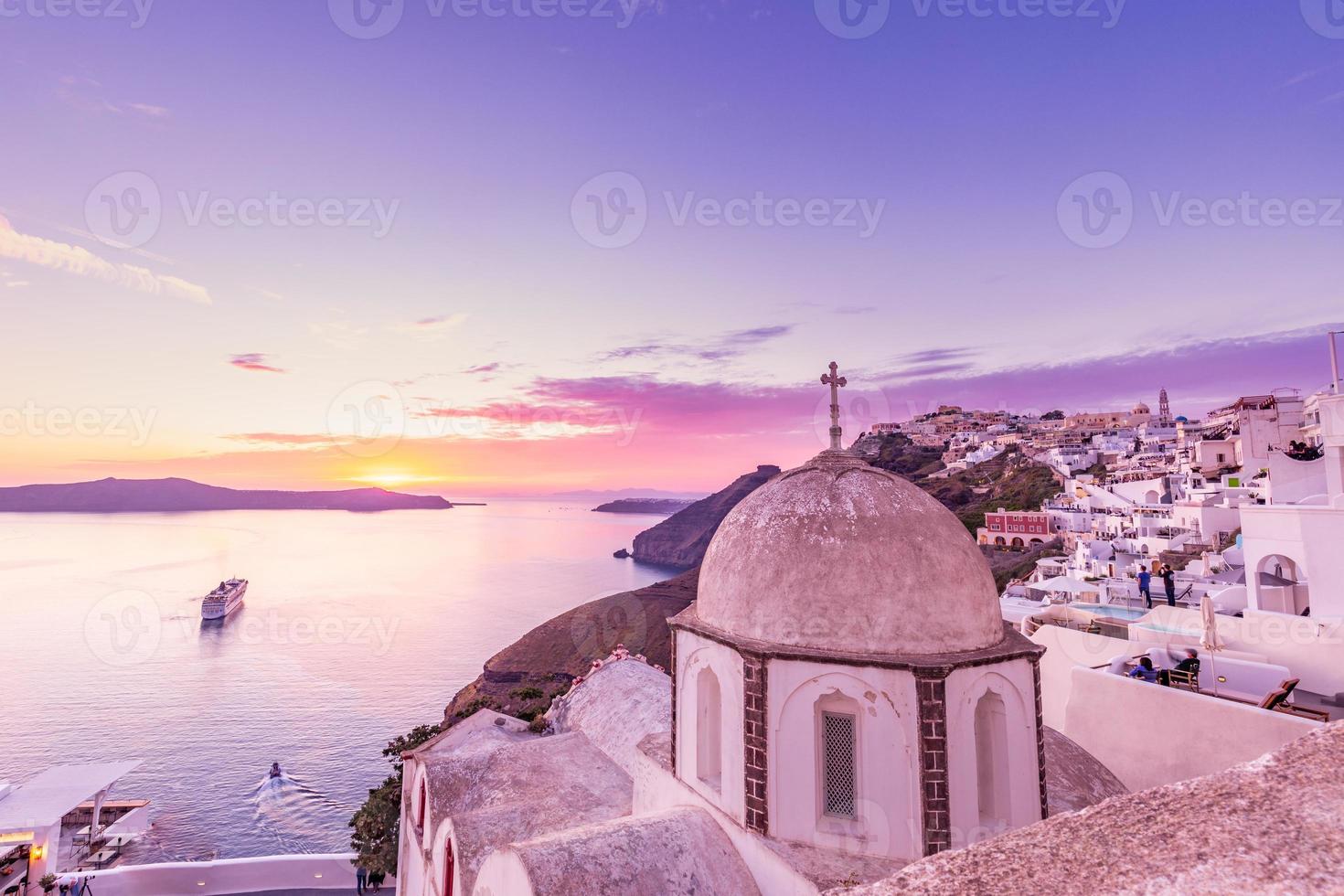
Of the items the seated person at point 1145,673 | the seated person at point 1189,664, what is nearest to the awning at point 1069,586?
the seated person at point 1189,664

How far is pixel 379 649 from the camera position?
203 ft

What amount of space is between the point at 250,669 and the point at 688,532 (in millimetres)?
72973

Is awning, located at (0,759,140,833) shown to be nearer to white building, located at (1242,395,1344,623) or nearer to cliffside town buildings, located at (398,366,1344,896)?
cliffside town buildings, located at (398,366,1344,896)

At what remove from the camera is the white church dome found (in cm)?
673

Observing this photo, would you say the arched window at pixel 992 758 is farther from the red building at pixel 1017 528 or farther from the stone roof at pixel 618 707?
the red building at pixel 1017 528

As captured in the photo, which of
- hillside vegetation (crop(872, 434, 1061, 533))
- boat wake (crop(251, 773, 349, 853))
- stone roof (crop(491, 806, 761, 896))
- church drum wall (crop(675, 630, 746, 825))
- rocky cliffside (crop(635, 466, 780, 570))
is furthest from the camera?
rocky cliffside (crop(635, 466, 780, 570))

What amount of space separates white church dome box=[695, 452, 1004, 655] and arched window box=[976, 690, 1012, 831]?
0.79m

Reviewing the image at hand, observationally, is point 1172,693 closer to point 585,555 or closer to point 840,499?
point 840,499

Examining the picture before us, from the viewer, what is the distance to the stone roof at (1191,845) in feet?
6.03

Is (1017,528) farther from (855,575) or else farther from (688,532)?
(688,532)

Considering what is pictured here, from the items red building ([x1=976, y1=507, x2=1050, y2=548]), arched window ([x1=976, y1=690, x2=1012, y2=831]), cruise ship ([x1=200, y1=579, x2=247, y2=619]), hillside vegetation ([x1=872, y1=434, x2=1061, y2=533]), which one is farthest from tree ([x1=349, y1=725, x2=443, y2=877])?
cruise ship ([x1=200, y1=579, x2=247, y2=619])

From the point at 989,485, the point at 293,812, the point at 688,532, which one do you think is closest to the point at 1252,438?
the point at 989,485

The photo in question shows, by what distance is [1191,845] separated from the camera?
6.62ft

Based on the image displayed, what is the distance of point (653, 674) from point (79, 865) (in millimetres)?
23394
